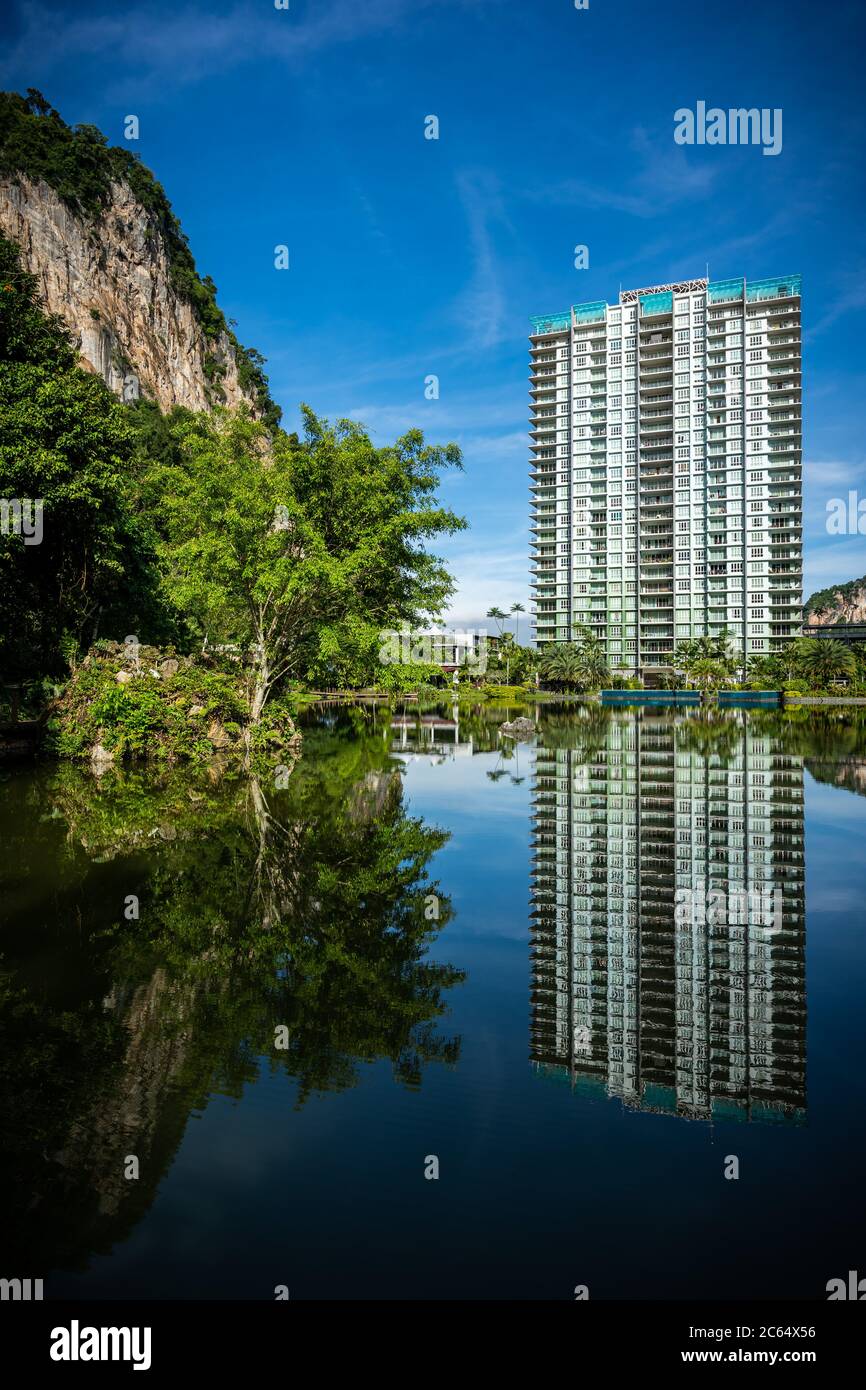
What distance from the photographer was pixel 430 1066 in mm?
5789

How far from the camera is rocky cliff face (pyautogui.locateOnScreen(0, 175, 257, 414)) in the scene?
78.0 metres

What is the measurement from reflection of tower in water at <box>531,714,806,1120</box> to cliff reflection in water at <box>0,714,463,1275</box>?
1.17 meters

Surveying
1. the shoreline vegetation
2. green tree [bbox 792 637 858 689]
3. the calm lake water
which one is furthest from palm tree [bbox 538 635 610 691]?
the calm lake water

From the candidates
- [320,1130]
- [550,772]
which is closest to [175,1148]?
[320,1130]

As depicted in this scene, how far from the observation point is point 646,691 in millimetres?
108375

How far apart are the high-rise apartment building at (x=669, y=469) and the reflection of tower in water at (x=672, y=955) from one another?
10786 cm

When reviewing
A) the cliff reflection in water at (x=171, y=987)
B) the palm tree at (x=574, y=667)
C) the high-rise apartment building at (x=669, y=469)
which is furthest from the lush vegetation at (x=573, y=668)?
the cliff reflection in water at (x=171, y=987)

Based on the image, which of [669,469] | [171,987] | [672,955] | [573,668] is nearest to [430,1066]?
[171,987]

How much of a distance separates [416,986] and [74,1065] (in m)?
2.86

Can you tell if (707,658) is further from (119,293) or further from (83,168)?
(83,168)

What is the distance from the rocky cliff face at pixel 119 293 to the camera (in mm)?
78000

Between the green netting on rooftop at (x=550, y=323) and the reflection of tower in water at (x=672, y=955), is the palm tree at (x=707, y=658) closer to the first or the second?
→ the green netting on rooftop at (x=550, y=323)

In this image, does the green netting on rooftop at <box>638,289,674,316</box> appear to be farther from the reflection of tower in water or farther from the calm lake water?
the calm lake water

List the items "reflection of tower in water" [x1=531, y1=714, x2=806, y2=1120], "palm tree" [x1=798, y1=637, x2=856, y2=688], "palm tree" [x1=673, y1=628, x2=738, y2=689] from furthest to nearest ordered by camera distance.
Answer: "palm tree" [x1=673, y1=628, x2=738, y2=689] → "palm tree" [x1=798, y1=637, x2=856, y2=688] → "reflection of tower in water" [x1=531, y1=714, x2=806, y2=1120]
